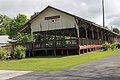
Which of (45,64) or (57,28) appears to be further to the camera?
(57,28)

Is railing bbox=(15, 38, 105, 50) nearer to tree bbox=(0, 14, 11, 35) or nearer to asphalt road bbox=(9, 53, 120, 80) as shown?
asphalt road bbox=(9, 53, 120, 80)

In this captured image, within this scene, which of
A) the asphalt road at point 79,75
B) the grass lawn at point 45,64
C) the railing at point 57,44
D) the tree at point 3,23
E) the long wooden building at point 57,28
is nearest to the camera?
the asphalt road at point 79,75

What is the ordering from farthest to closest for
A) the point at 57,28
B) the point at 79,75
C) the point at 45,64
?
the point at 57,28, the point at 45,64, the point at 79,75

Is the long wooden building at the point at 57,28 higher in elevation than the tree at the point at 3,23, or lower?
lower

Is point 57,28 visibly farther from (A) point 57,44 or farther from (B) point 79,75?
(B) point 79,75

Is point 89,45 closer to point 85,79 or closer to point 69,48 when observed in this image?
point 69,48

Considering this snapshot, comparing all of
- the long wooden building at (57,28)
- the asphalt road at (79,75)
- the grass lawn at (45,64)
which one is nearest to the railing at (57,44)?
the long wooden building at (57,28)

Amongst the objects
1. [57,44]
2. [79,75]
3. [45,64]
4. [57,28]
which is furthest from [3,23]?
[79,75]

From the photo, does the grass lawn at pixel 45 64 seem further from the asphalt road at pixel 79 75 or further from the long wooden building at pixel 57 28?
the long wooden building at pixel 57 28

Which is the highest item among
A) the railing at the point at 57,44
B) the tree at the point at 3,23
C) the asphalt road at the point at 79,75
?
the tree at the point at 3,23

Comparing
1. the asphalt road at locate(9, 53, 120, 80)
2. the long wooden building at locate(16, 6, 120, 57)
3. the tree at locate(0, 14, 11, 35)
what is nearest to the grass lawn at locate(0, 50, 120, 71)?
the asphalt road at locate(9, 53, 120, 80)

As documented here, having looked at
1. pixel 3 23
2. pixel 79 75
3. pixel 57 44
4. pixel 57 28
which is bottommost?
pixel 79 75

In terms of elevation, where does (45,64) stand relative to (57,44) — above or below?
below

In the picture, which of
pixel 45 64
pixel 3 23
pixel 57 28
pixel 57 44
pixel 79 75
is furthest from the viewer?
pixel 3 23
